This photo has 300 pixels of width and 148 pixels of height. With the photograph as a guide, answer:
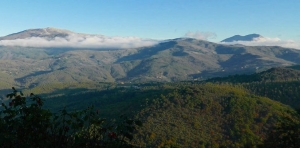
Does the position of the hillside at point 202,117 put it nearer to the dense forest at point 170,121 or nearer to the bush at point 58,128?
the dense forest at point 170,121

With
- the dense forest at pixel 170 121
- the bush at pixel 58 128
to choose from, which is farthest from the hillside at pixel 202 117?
the bush at pixel 58 128

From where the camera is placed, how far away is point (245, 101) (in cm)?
13162

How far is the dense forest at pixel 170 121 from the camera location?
10414 mm

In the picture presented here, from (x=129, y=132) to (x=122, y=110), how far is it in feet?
428

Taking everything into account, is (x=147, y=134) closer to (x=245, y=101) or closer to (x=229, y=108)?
(x=229, y=108)

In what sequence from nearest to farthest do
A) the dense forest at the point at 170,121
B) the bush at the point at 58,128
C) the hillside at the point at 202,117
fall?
the bush at the point at 58,128 → the dense forest at the point at 170,121 → the hillside at the point at 202,117

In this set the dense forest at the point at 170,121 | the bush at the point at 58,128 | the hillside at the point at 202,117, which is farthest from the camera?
the hillside at the point at 202,117

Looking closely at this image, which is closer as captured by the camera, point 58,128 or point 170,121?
point 58,128

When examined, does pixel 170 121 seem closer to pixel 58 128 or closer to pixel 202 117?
pixel 202 117

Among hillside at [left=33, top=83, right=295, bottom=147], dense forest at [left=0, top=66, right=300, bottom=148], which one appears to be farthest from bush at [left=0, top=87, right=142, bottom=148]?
hillside at [left=33, top=83, right=295, bottom=147]

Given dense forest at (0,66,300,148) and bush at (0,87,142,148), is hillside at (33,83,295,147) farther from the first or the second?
bush at (0,87,142,148)

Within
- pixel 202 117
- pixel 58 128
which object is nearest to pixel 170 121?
pixel 202 117

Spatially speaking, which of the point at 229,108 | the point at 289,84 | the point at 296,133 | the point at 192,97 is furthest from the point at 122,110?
the point at 296,133

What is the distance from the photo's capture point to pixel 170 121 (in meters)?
119
